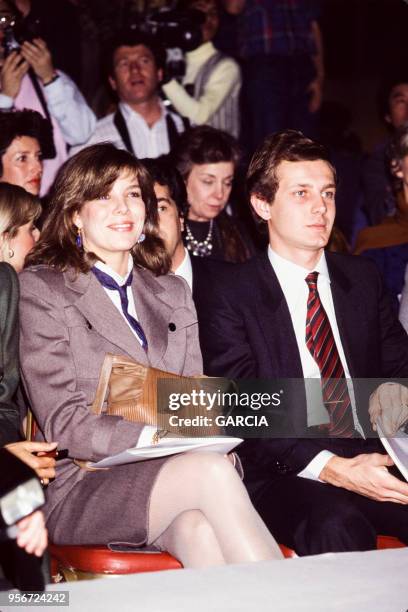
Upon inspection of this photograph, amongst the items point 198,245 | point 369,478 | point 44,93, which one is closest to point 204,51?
point 44,93

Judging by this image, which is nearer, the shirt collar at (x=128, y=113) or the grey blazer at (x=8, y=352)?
the grey blazer at (x=8, y=352)

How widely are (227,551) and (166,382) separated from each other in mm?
495

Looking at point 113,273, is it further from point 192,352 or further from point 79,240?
point 192,352

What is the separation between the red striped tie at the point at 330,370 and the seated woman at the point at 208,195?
4.01 ft

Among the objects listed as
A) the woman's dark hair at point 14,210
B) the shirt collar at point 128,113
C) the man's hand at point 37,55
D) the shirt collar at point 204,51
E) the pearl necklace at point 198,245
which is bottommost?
the pearl necklace at point 198,245

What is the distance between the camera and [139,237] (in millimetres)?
2922

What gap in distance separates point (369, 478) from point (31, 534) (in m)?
1.06

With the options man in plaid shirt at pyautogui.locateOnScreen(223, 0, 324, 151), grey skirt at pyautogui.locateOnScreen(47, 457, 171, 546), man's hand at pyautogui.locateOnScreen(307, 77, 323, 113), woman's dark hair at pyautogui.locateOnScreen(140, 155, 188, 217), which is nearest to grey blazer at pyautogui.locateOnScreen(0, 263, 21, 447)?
grey skirt at pyautogui.locateOnScreen(47, 457, 171, 546)

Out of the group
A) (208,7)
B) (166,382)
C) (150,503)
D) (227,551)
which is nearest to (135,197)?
(166,382)

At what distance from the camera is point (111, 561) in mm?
2473

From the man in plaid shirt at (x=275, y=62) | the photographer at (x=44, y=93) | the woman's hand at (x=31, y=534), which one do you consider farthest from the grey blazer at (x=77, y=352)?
the man in plaid shirt at (x=275, y=62)

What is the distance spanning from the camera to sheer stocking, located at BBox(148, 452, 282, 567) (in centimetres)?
229

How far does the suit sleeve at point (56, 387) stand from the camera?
249 centimetres

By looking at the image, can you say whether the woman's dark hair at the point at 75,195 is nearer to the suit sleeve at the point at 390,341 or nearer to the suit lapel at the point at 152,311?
the suit lapel at the point at 152,311
